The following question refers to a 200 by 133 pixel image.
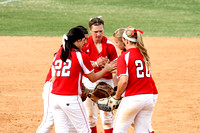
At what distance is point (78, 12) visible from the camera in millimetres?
25078

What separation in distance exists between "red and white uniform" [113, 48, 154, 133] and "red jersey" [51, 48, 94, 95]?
583mm

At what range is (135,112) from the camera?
5.72 metres

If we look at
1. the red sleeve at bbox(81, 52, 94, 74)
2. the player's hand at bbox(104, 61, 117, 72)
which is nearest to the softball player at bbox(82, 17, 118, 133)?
the player's hand at bbox(104, 61, 117, 72)

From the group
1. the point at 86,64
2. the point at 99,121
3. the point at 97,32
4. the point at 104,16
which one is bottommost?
the point at 99,121

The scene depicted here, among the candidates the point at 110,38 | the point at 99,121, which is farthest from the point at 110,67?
the point at 110,38

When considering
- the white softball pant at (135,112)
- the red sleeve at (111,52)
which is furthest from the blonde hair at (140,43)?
the red sleeve at (111,52)

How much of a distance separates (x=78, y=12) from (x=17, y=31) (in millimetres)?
6190

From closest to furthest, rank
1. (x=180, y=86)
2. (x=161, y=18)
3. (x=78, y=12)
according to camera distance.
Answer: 1. (x=180, y=86)
2. (x=161, y=18)
3. (x=78, y=12)

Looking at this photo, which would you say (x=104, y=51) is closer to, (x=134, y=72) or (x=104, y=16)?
(x=134, y=72)

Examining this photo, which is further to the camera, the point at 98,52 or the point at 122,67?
the point at 98,52

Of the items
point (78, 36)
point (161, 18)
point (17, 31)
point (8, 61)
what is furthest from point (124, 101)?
point (161, 18)

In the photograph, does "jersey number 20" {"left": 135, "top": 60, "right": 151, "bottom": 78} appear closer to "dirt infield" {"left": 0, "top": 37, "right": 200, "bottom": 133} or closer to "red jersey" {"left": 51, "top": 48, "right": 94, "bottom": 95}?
"red jersey" {"left": 51, "top": 48, "right": 94, "bottom": 95}

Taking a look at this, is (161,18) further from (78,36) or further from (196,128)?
(78,36)

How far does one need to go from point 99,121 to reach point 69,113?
3179mm
